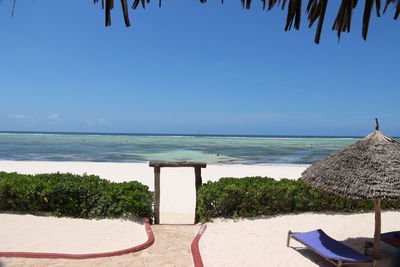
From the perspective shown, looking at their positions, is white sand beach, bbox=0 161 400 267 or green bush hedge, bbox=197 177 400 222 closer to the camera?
white sand beach, bbox=0 161 400 267

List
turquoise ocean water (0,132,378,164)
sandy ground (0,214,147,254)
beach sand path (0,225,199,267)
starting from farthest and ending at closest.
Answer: turquoise ocean water (0,132,378,164)
sandy ground (0,214,147,254)
beach sand path (0,225,199,267)

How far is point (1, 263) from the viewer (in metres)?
5.79

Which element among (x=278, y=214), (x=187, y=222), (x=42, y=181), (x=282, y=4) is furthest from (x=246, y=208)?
(x=282, y=4)

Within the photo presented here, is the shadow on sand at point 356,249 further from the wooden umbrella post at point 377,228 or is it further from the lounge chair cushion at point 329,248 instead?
the lounge chair cushion at point 329,248

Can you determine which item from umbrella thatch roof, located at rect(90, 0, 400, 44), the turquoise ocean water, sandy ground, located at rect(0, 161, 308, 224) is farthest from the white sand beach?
the turquoise ocean water

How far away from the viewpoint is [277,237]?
778 cm

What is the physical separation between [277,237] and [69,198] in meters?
5.65

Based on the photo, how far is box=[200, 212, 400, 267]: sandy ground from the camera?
650 centimetres

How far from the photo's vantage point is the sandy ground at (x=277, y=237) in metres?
6.50

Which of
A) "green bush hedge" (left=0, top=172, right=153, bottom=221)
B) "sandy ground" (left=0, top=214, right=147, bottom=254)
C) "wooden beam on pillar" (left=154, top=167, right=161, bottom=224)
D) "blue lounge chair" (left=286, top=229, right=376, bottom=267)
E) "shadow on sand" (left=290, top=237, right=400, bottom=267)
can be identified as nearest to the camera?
"blue lounge chair" (left=286, top=229, right=376, bottom=267)

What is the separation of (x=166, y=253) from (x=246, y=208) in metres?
3.34

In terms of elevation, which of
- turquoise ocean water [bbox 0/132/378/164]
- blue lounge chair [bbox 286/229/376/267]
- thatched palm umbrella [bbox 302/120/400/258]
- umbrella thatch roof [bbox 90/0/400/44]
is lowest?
turquoise ocean water [bbox 0/132/378/164]

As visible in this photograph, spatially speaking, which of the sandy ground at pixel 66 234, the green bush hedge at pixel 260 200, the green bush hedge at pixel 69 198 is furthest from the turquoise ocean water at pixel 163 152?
the sandy ground at pixel 66 234

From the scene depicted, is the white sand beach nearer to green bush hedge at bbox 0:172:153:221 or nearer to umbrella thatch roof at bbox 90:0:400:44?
green bush hedge at bbox 0:172:153:221
